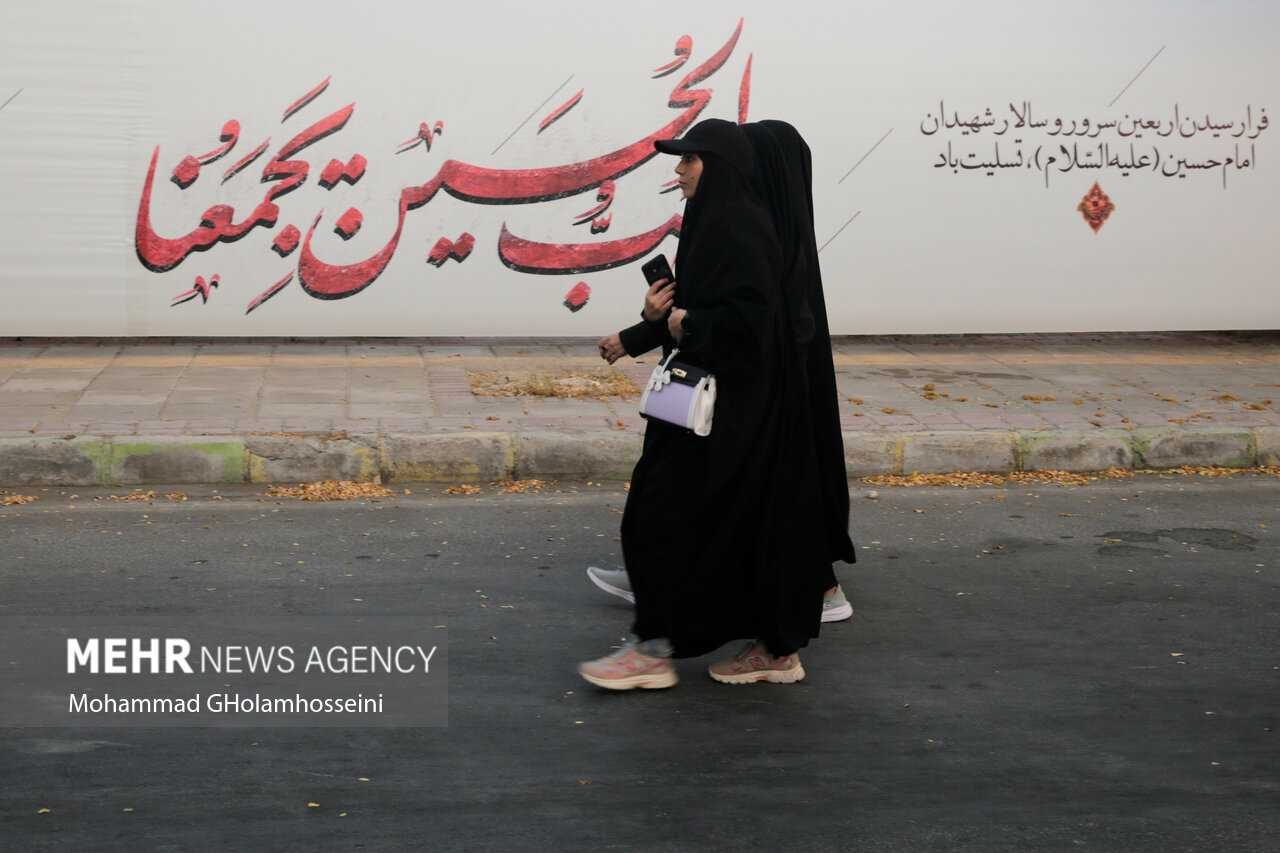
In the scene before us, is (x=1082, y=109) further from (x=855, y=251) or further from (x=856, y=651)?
(x=856, y=651)

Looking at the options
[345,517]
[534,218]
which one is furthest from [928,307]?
[345,517]

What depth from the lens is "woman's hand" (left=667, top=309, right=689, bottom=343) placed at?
4.67 m

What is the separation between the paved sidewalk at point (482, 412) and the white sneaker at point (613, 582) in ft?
6.24

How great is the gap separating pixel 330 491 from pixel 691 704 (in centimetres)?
283

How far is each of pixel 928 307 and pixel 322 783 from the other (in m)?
7.06

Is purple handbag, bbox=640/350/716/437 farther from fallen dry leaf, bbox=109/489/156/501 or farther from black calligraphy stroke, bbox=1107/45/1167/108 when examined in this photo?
black calligraphy stroke, bbox=1107/45/1167/108

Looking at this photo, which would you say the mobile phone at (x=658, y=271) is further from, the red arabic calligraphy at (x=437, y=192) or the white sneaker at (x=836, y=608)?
the red arabic calligraphy at (x=437, y=192)

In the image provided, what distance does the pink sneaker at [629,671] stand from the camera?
4617 mm

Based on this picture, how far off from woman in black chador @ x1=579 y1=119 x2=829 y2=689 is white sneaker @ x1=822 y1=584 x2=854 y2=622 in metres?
0.61

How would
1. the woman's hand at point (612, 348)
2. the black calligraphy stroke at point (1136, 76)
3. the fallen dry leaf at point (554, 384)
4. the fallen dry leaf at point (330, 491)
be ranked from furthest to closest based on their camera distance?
the black calligraphy stroke at point (1136, 76) < the fallen dry leaf at point (554, 384) < the fallen dry leaf at point (330, 491) < the woman's hand at point (612, 348)

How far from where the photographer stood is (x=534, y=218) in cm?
998

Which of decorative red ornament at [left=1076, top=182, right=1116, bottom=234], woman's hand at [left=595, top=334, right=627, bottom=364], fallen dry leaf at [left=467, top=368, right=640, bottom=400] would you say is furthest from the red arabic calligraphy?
woman's hand at [left=595, top=334, right=627, bottom=364]

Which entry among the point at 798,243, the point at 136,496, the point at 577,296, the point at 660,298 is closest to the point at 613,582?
the point at 660,298

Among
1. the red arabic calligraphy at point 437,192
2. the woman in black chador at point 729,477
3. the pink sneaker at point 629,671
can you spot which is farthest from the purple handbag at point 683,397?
the red arabic calligraphy at point 437,192
